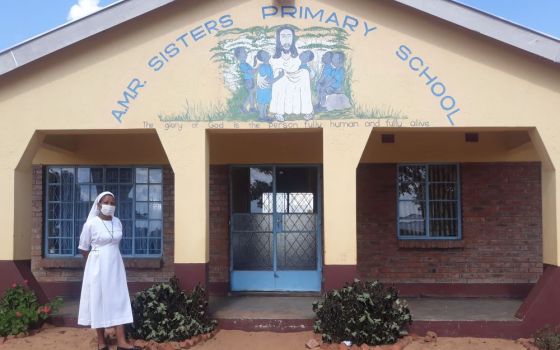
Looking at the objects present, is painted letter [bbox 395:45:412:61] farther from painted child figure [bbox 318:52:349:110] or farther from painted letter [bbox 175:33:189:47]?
painted letter [bbox 175:33:189:47]

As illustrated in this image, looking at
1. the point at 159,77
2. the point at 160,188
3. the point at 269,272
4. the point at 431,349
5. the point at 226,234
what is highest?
the point at 159,77

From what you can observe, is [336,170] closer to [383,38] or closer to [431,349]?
[383,38]

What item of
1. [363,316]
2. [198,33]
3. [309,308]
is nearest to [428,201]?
[309,308]

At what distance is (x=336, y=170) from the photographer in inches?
307

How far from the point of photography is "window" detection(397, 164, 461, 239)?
10094 millimetres

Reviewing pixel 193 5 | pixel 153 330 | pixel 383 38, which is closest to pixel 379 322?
pixel 153 330

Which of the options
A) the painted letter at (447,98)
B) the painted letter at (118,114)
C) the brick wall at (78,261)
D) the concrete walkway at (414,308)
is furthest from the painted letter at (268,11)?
the concrete walkway at (414,308)

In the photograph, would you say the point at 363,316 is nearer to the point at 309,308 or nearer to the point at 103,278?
the point at 309,308

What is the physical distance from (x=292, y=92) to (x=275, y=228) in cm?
304

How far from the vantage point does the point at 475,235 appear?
9.95 meters

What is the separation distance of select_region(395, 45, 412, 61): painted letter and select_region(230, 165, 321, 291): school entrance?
9.71 feet

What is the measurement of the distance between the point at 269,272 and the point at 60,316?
345 cm

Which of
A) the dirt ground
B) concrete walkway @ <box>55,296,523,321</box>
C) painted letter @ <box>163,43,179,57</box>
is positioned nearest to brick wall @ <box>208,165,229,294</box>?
concrete walkway @ <box>55,296,523,321</box>

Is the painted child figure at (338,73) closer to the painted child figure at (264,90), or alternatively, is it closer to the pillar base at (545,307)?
the painted child figure at (264,90)
